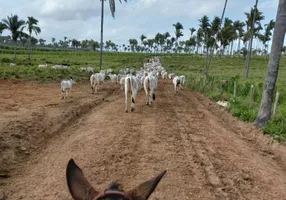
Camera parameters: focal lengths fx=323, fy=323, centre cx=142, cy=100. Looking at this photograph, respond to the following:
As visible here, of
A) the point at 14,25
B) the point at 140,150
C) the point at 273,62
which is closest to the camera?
the point at 140,150

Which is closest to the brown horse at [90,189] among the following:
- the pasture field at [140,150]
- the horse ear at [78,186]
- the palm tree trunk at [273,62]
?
the horse ear at [78,186]

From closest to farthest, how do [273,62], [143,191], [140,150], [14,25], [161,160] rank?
[143,191]
[161,160]
[140,150]
[273,62]
[14,25]

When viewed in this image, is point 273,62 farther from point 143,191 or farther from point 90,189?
point 90,189

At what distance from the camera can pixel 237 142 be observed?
9.02m

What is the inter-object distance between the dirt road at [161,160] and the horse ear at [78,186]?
321cm

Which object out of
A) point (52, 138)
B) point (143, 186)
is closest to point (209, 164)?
point (52, 138)

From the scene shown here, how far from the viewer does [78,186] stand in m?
2.11

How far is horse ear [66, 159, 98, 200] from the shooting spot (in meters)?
2.08

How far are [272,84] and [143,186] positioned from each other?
32.7ft

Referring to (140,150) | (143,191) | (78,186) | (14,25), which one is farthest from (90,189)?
(14,25)

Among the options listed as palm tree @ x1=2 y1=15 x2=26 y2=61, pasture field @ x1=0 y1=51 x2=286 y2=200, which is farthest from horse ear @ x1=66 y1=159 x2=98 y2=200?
palm tree @ x1=2 y1=15 x2=26 y2=61

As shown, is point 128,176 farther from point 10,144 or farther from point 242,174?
point 10,144

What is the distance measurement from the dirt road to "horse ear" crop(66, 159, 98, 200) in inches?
126

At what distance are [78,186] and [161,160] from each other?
4.84 meters
